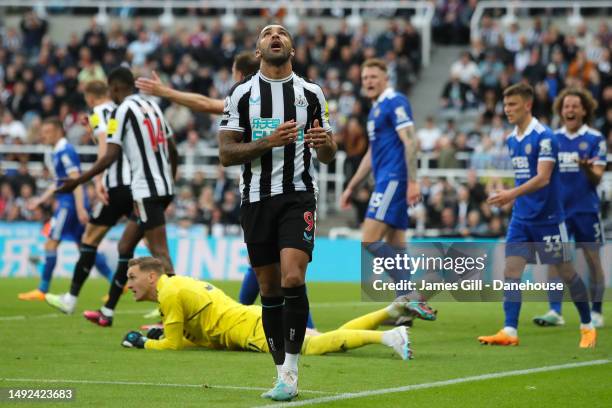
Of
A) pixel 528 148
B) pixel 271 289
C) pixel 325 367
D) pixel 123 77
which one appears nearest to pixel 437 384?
pixel 325 367

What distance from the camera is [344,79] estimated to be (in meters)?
28.1

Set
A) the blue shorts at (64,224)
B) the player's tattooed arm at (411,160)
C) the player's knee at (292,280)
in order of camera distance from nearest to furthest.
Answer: the player's knee at (292,280) < the player's tattooed arm at (411,160) < the blue shorts at (64,224)

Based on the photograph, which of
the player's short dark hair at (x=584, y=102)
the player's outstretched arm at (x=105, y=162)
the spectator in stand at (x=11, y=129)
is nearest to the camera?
the player's outstretched arm at (x=105, y=162)

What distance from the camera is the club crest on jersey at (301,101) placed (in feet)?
25.5

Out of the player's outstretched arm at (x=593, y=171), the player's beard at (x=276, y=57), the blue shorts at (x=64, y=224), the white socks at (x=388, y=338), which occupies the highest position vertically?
the player's beard at (x=276, y=57)

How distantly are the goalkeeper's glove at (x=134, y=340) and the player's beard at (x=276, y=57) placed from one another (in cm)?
335

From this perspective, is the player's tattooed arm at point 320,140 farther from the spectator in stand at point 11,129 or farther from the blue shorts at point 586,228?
the spectator in stand at point 11,129

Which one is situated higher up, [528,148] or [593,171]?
[528,148]

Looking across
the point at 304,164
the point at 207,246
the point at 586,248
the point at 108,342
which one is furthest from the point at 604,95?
the point at 304,164

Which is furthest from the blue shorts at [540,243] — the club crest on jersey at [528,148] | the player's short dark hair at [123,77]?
the player's short dark hair at [123,77]

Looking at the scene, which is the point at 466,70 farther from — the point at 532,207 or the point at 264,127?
the point at 264,127

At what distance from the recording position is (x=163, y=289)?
9.76 meters

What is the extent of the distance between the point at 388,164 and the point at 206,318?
3.43 m
